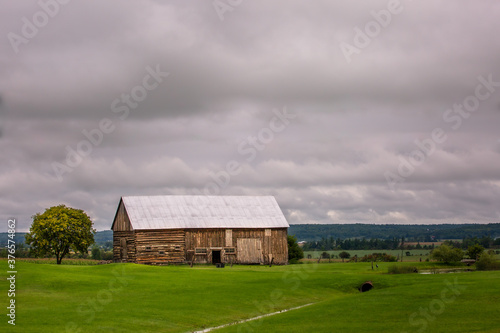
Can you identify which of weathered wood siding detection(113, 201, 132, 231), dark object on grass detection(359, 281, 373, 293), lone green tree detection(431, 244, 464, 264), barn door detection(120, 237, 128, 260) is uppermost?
weathered wood siding detection(113, 201, 132, 231)

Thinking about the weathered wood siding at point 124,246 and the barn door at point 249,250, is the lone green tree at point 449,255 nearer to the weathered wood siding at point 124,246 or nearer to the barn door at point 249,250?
the barn door at point 249,250

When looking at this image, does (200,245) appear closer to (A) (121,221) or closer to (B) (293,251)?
(A) (121,221)

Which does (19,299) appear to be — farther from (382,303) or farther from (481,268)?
(481,268)

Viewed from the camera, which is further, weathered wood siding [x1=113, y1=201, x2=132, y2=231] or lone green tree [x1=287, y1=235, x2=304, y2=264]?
lone green tree [x1=287, y1=235, x2=304, y2=264]

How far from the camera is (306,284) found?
131ft

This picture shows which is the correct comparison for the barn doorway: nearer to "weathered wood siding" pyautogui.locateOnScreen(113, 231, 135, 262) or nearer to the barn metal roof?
the barn metal roof

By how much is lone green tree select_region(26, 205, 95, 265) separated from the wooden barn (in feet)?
15.3

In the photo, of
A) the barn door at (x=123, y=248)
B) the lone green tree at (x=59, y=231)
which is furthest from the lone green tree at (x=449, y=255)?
the lone green tree at (x=59, y=231)

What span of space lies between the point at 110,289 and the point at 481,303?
65.5 ft

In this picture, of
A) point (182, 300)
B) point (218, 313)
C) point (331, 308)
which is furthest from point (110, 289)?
point (331, 308)

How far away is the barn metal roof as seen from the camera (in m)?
67.4

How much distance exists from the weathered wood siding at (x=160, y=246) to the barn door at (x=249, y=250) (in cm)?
712

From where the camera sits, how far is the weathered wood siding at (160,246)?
64875 millimetres

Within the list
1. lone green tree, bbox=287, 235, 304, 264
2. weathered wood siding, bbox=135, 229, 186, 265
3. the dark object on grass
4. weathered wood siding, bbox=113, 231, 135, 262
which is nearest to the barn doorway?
weathered wood siding, bbox=135, 229, 186, 265
